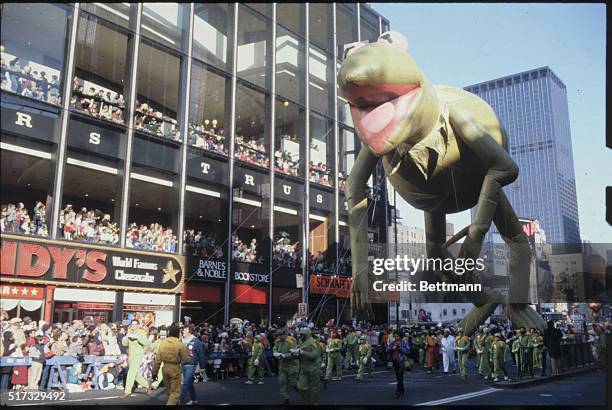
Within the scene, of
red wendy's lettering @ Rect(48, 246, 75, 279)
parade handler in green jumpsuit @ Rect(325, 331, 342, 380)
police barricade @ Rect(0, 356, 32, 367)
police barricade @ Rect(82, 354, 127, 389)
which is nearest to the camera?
police barricade @ Rect(0, 356, 32, 367)

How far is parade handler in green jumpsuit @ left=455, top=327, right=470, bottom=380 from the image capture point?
14125mm

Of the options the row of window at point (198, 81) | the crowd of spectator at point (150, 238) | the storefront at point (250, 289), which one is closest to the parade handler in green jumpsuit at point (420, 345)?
the storefront at point (250, 289)

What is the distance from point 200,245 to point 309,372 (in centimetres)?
878

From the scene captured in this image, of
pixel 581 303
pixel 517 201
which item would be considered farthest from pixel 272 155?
pixel 581 303

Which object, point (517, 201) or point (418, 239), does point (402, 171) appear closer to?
point (418, 239)

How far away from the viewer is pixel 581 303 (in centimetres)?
1287

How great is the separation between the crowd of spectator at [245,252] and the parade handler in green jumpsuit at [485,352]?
743cm

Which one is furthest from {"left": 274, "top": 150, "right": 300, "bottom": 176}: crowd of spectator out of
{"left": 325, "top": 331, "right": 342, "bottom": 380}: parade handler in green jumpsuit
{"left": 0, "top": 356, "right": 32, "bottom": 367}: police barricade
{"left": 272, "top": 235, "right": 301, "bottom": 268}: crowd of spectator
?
{"left": 0, "top": 356, "right": 32, "bottom": 367}: police barricade

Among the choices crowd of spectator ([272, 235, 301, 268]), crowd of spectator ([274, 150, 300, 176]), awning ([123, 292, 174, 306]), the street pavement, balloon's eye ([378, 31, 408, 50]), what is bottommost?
the street pavement

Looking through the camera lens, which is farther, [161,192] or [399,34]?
[161,192]

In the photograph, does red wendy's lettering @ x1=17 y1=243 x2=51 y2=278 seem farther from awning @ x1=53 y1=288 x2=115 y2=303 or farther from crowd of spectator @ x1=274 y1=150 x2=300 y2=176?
crowd of spectator @ x1=274 y1=150 x2=300 y2=176

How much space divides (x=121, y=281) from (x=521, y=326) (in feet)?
35.3

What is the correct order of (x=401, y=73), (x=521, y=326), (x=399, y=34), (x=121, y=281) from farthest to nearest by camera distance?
(x=121, y=281), (x=521, y=326), (x=399, y=34), (x=401, y=73)

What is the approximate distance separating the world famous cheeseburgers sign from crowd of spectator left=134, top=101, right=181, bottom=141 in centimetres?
381
